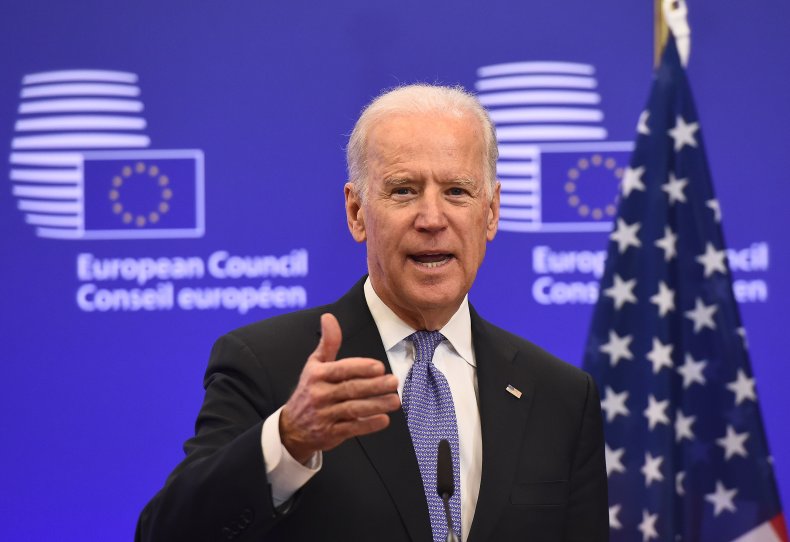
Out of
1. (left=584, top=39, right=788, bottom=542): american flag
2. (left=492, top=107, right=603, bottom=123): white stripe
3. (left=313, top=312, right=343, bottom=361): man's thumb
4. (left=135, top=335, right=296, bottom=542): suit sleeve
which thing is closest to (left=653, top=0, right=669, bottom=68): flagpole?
(left=584, top=39, right=788, bottom=542): american flag

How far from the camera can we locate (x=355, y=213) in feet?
7.50

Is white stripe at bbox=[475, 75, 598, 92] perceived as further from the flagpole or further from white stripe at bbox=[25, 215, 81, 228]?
white stripe at bbox=[25, 215, 81, 228]

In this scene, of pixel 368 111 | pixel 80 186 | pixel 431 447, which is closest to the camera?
pixel 431 447

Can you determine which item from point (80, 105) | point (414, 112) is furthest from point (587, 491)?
point (80, 105)

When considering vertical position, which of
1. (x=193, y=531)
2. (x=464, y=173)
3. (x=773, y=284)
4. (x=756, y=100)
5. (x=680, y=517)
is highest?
(x=756, y=100)

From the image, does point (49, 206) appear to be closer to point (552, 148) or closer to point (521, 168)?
point (521, 168)

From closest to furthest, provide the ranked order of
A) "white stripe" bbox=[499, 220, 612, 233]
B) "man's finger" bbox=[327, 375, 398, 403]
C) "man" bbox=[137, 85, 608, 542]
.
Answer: "man's finger" bbox=[327, 375, 398, 403] → "man" bbox=[137, 85, 608, 542] → "white stripe" bbox=[499, 220, 612, 233]

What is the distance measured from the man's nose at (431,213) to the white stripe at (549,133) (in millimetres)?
2296

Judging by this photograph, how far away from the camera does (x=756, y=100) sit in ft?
14.3

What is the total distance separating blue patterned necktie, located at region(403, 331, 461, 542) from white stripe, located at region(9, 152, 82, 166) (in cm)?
264

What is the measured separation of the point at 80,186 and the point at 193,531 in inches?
112

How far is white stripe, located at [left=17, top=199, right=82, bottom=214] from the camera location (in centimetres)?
435

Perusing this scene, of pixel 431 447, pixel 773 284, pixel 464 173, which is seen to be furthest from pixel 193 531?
pixel 773 284

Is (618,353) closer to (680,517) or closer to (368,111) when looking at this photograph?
(680,517)
